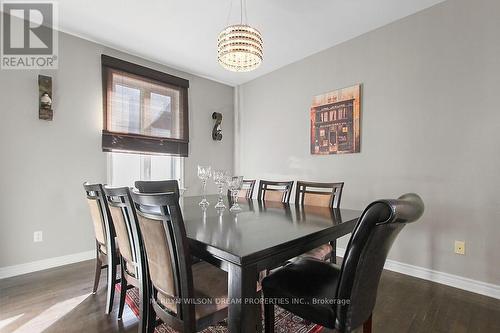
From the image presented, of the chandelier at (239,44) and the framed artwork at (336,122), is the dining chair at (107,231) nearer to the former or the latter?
the chandelier at (239,44)

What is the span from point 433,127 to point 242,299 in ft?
8.14

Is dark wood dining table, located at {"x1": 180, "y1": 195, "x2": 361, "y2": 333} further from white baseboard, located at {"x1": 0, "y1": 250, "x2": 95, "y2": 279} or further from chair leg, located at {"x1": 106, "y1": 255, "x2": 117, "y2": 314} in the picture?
white baseboard, located at {"x1": 0, "y1": 250, "x2": 95, "y2": 279}

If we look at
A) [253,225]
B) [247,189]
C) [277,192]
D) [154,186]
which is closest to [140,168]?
[154,186]

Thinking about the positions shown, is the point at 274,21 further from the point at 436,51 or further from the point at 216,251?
the point at 216,251

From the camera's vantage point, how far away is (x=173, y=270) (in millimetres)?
1081

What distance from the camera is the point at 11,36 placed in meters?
2.54

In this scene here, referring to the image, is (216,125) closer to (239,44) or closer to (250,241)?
(239,44)

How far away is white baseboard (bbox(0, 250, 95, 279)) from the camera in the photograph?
2.45 meters

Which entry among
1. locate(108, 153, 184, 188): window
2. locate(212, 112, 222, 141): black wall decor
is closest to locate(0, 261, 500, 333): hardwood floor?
locate(108, 153, 184, 188): window

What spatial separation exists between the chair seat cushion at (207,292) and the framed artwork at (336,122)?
7.51 ft

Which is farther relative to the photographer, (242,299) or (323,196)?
(323,196)

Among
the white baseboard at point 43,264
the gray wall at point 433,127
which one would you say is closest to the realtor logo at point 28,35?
the white baseboard at point 43,264

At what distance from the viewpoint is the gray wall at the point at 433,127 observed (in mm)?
2109

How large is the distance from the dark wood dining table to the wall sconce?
2164 millimetres
